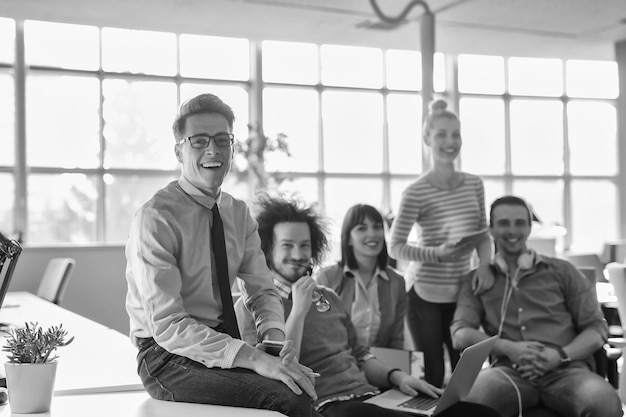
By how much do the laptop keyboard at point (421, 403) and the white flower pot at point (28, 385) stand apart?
1220 millimetres

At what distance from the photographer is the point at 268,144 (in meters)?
8.30

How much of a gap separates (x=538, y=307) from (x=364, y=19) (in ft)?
18.0

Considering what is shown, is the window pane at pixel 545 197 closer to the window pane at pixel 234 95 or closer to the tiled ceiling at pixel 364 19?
the tiled ceiling at pixel 364 19

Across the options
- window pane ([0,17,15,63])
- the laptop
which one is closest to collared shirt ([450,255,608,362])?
the laptop

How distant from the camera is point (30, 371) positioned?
1.72 meters

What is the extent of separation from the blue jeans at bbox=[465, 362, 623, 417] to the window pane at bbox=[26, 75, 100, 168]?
19.9ft

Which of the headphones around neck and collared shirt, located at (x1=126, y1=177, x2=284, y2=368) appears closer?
collared shirt, located at (x1=126, y1=177, x2=284, y2=368)

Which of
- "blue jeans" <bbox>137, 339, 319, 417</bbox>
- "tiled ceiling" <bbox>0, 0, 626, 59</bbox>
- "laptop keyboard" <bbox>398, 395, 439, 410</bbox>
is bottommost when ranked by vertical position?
"laptop keyboard" <bbox>398, 395, 439, 410</bbox>

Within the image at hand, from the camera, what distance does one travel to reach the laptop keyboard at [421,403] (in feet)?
8.41

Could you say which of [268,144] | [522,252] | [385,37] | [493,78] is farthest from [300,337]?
[493,78]

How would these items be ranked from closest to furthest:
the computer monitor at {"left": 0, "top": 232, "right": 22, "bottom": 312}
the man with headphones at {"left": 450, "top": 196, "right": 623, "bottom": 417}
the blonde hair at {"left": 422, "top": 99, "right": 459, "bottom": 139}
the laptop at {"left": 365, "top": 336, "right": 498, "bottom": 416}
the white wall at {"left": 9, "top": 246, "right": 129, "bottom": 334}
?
1. the computer monitor at {"left": 0, "top": 232, "right": 22, "bottom": 312}
2. the laptop at {"left": 365, "top": 336, "right": 498, "bottom": 416}
3. the man with headphones at {"left": 450, "top": 196, "right": 623, "bottom": 417}
4. the blonde hair at {"left": 422, "top": 99, "right": 459, "bottom": 139}
5. the white wall at {"left": 9, "top": 246, "right": 129, "bottom": 334}

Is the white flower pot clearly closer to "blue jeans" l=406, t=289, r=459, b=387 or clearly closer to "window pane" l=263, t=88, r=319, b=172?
"blue jeans" l=406, t=289, r=459, b=387

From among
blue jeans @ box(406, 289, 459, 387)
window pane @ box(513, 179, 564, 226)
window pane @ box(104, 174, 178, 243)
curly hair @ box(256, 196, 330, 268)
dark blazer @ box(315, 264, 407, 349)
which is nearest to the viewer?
curly hair @ box(256, 196, 330, 268)

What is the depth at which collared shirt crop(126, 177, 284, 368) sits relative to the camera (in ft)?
5.80
